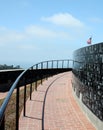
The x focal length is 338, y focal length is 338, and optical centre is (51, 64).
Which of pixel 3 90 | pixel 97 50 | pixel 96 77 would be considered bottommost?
pixel 3 90

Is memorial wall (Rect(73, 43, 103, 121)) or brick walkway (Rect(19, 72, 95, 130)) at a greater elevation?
memorial wall (Rect(73, 43, 103, 121))

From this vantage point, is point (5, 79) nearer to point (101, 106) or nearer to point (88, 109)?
point (88, 109)

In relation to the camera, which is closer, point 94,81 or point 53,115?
point 94,81

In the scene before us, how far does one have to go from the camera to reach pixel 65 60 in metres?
36.3

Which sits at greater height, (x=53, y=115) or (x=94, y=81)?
(x=94, y=81)

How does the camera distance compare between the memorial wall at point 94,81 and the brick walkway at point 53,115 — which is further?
the brick walkway at point 53,115

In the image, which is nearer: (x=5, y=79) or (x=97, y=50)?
(x=97, y=50)

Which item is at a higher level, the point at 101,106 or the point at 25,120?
the point at 101,106

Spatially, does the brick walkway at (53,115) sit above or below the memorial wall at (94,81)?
below

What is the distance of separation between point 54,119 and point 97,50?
2.23 meters

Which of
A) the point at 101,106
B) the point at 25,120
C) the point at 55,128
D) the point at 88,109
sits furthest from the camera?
the point at 88,109

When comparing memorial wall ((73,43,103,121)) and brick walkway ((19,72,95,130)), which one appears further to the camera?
brick walkway ((19,72,95,130))

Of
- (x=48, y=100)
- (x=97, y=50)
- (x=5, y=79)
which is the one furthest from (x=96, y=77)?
(x=5, y=79)

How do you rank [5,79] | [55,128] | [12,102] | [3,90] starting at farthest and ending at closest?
[5,79], [3,90], [12,102], [55,128]
